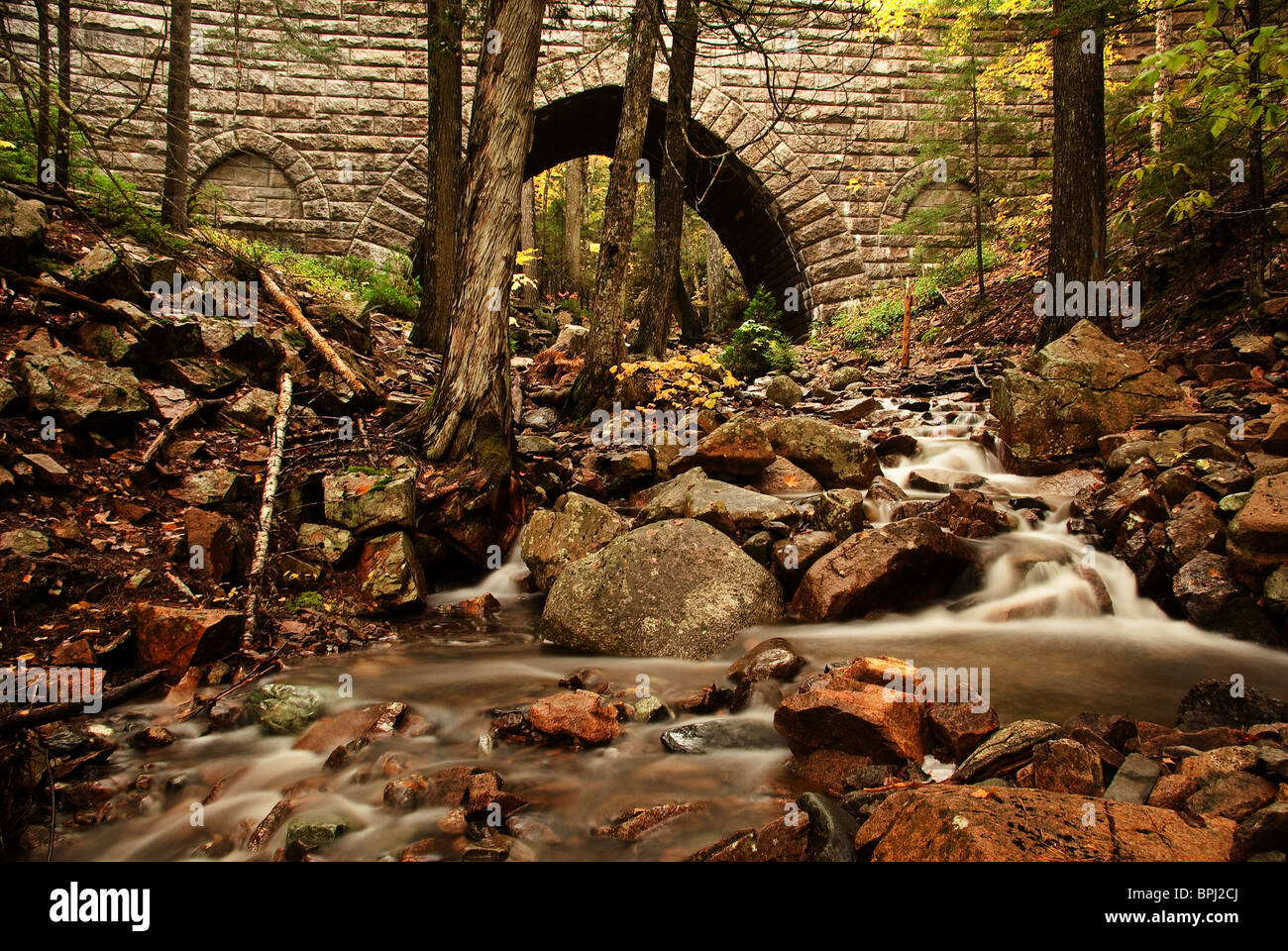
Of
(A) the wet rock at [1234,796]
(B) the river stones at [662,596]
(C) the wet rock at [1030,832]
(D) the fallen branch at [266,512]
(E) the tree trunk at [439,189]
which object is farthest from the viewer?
(E) the tree trunk at [439,189]

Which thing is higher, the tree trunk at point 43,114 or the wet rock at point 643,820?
the tree trunk at point 43,114

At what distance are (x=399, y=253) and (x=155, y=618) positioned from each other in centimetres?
1080

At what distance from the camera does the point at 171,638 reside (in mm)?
3621

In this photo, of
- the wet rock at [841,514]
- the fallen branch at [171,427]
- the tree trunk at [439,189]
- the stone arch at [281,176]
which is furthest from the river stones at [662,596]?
the stone arch at [281,176]

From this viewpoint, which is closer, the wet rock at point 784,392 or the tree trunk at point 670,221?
the wet rock at point 784,392

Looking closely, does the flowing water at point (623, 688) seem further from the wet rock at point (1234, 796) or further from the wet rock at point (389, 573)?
the wet rock at point (1234, 796)

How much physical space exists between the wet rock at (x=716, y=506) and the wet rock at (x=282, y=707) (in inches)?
113

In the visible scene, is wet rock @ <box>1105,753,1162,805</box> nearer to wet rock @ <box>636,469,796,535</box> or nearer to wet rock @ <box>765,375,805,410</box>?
wet rock @ <box>636,469,796,535</box>

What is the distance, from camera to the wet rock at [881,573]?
4469mm

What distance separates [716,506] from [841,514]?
988 millimetres

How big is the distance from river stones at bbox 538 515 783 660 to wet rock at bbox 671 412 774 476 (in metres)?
2.00

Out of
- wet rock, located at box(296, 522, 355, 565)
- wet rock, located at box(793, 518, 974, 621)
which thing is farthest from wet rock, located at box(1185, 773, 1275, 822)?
wet rock, located at box(296, 522, 355, 565)

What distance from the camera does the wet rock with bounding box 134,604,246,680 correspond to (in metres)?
3.61

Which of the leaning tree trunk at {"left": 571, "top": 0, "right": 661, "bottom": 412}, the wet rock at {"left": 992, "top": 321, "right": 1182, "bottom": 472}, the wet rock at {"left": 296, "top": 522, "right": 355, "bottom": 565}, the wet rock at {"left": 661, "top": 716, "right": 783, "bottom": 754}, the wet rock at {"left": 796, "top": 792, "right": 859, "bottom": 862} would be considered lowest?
the wet rock at {"left": 661, "top": 716, "right": 783, "bottom": 754}
